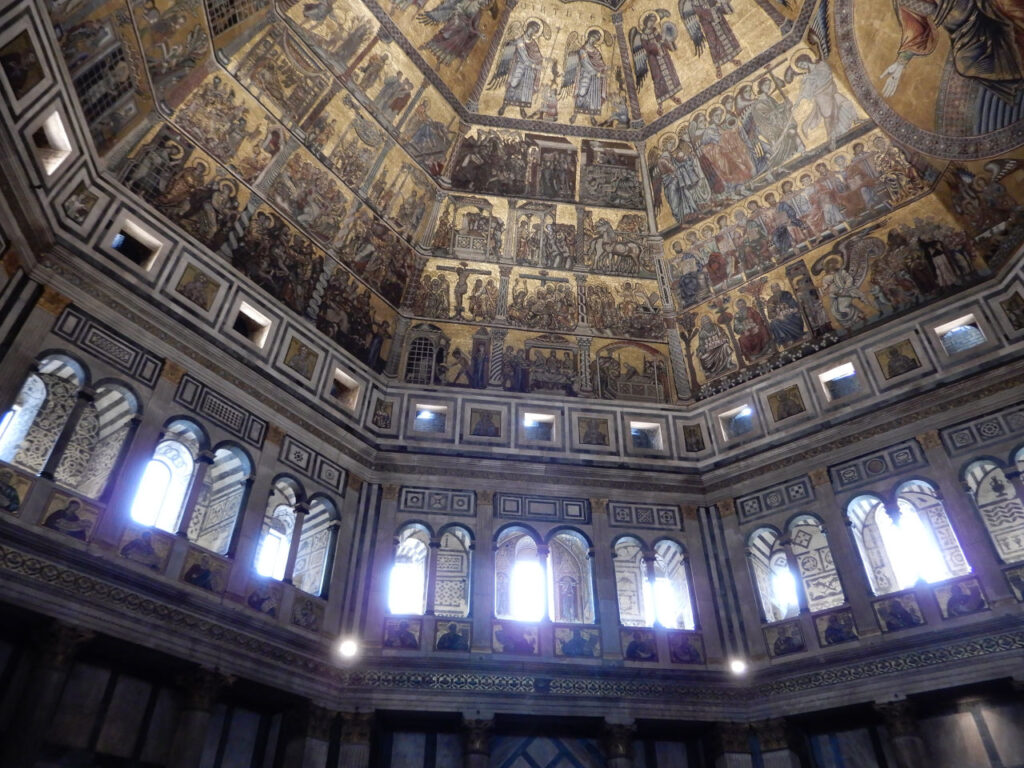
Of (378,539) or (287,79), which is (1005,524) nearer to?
(378,539)

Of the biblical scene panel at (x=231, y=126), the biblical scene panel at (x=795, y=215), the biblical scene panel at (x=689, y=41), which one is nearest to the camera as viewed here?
the biblical scene panel at (x=231, y=126)

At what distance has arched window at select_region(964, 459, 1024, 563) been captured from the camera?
16531 mm

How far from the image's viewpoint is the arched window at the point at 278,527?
16.3 m

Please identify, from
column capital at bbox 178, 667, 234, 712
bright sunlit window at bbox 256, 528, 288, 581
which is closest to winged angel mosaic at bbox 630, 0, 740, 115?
bright sunlit window at bbox 256, 528, 288, 581

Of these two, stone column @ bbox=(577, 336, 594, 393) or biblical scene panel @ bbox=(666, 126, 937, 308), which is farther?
stone column @ bbox=(577, 336, 594, 393)

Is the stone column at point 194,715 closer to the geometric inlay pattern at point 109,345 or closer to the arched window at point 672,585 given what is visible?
the geometric inlay pattern at point 109,345

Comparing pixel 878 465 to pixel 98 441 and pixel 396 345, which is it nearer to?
pixel 396 345

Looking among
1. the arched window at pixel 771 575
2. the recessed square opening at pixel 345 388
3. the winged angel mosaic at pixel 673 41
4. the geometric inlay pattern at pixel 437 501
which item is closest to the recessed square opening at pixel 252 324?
the recessed square opening at pixel 345 388

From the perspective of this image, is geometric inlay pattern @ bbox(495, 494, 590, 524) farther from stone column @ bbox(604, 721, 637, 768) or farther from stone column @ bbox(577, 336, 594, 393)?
stone column @ bbox(604, 721, 637, 768)

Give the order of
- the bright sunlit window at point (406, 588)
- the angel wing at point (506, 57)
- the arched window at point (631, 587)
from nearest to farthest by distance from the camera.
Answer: the bright sunlit window at point (406, 588), the arched window at point (631, 587), the angel wing at point (506, 57)

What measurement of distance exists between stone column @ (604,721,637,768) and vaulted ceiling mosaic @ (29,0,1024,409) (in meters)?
8.55

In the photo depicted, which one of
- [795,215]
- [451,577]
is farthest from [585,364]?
[451,577]

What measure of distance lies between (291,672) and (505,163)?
1480 cm

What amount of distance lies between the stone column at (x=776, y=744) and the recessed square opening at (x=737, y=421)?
7014mm
